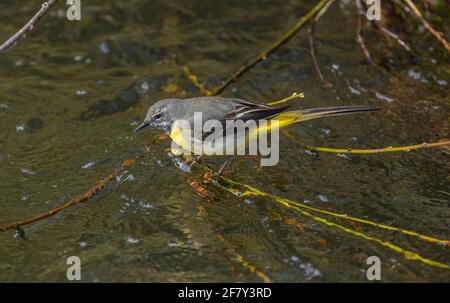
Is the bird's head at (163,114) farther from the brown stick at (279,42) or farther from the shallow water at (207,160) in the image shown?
the brown stick at (279,42)

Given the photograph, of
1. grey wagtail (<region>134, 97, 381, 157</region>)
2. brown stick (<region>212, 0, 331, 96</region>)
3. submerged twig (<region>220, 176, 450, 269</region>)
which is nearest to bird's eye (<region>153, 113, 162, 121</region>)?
grey wagtail (<region>134, 97, 381, 157</region>)

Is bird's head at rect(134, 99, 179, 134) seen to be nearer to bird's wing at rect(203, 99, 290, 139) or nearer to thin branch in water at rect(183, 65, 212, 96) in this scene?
bird's wing at rect(203, 99, 290, 139)

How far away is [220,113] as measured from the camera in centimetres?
669

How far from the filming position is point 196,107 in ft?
22.5

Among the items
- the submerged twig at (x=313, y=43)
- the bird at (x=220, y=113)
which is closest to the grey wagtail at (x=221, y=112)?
the bird at (x=220, y=113)

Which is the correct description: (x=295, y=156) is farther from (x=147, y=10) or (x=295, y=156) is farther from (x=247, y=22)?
(x=147, y=10)

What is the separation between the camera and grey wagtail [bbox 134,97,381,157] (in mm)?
6402

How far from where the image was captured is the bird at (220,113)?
6402mm

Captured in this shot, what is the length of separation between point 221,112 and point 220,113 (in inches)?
0.7

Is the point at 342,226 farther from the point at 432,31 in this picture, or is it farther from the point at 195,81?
the point at 195,81

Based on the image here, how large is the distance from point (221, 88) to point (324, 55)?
2032mm

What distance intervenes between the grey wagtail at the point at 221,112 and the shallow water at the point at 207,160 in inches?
18.9

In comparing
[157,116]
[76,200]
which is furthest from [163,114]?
[76,200]

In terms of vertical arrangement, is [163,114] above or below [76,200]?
above
